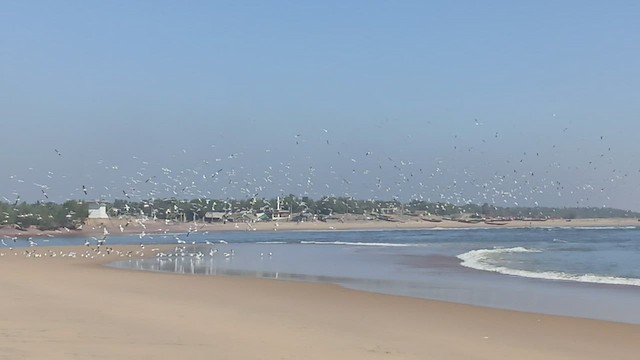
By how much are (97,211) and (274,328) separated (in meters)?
115

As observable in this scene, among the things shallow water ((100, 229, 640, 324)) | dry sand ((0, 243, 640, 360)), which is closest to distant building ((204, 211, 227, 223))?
shallow water ((100, 229, 640, 324))

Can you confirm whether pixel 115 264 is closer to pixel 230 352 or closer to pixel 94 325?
pixel 94 325

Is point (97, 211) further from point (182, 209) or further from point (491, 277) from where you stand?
point (491, 277)

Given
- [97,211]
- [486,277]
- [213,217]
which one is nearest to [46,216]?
[97,211]

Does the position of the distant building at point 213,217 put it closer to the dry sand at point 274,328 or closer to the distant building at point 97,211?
the distant building at point 97,211

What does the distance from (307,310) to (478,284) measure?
8.82 meters

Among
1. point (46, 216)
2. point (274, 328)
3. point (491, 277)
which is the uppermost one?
point (46, 216)

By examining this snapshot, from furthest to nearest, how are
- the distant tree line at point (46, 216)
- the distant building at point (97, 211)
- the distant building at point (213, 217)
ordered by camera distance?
the distant building at point (213, 217), the distant building at point (97, 211), the distant tree line at point (46, 216)

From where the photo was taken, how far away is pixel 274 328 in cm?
1355

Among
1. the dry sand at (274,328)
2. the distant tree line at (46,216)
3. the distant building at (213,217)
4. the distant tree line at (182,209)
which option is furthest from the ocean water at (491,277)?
the distant building at (213,217)

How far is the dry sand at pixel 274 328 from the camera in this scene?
11.0 m

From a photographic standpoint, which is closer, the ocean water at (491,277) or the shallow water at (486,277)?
the shallow water at (486,277)

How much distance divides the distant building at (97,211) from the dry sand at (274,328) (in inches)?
3934

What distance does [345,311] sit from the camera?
1683 centimetres
